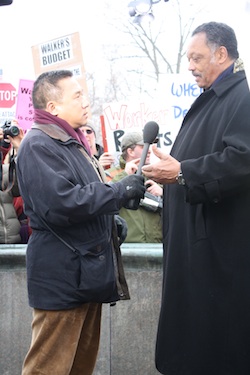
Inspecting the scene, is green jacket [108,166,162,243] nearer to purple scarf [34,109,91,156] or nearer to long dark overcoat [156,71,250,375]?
purple scarf [34,109,91,156]

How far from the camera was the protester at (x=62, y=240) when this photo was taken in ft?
10.8

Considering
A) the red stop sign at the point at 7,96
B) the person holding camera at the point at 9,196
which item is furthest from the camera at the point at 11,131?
the red stop sign at the point at 7,96

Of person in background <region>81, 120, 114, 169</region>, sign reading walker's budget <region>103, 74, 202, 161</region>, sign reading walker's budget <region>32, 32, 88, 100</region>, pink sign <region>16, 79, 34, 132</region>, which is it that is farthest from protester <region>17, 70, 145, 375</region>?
sign reading walker's budget <region>32, 32, 88, 100</region>

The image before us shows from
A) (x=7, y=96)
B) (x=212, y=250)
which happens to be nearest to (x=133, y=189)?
(x=212, y=250)

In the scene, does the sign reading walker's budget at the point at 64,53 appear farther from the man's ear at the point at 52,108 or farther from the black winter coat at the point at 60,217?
the black winter coat at the point at 60,217

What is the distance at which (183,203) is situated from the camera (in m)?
3.33

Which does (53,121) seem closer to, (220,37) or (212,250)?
(220,37)

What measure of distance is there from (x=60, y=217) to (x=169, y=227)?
565 mm

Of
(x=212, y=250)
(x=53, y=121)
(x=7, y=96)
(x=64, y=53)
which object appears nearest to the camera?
(x=212, y=250)

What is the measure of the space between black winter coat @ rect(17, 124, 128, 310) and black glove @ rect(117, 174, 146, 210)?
34mm

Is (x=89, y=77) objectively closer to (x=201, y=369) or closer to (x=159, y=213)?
(x=159, y=213)

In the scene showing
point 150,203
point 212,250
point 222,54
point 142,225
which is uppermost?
point 222,54

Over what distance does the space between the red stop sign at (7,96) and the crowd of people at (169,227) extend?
406 cm

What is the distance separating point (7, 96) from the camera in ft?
25.2
